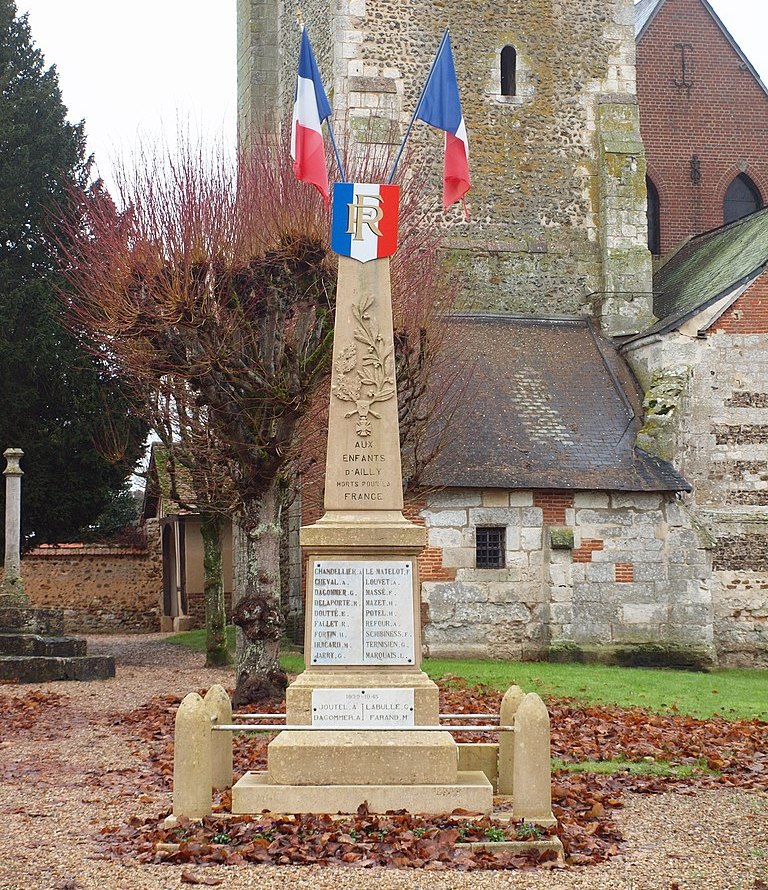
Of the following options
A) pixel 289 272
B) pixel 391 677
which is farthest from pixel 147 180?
pixel 391 677

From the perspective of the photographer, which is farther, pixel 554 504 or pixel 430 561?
pixel 554 504

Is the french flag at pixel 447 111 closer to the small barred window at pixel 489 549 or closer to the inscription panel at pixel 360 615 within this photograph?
the inscription panel at pixel 360 615

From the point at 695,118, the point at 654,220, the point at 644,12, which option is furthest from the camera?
the point at 644,12

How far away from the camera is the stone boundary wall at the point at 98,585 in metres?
28.3

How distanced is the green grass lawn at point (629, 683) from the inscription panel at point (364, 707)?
625 centimetres

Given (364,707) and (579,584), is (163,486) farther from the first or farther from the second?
(364,707)

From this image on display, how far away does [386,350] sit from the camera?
8.62 m

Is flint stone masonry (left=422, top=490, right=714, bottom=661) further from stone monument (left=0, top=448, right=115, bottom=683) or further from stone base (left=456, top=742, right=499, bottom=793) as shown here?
stone base (left=456, top=742, right=499, bottom=793)

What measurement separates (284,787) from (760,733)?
6.00m

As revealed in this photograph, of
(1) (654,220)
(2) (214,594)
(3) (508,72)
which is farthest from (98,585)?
(1) (654,220)

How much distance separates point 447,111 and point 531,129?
1336 cm

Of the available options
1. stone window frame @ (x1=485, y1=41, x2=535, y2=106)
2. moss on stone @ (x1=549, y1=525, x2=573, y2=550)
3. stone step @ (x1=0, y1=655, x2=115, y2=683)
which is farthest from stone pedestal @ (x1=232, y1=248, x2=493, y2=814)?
stone window frame @ (x1=485, y1=41, x2=535, y2=106)

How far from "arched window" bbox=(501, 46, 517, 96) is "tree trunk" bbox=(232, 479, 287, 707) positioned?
1152cm

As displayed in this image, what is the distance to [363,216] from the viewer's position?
8805mm
